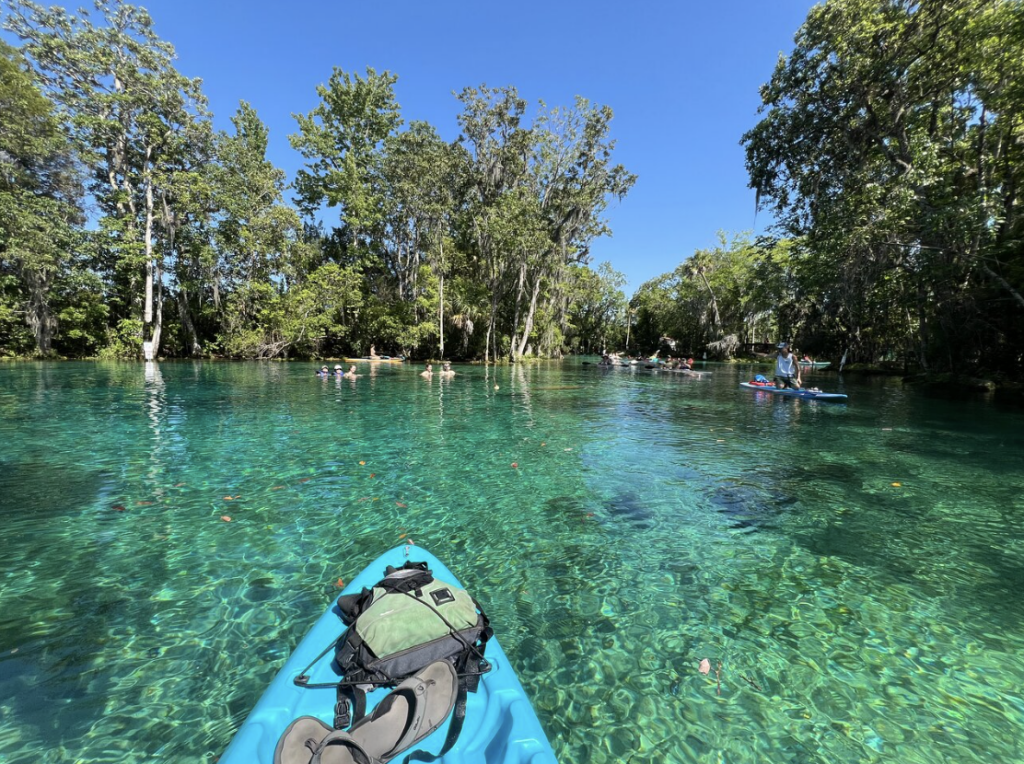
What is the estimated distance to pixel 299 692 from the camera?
2.36 m

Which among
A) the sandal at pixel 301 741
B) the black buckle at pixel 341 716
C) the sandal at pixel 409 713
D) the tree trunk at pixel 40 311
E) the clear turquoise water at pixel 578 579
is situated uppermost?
the tree trunk at pixel 40 311

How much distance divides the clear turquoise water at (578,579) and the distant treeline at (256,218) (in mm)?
28296

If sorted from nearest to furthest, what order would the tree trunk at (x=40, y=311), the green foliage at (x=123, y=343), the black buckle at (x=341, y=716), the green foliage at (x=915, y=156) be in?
the black buckle at (x=341, y=716) < the green foliage at (x=915, y=156) < the tree trunk at (x=40, y=311) < the green foliage at (x=123, y=343)

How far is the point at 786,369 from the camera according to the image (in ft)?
61.6

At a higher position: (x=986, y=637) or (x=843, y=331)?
(x=843, y=331)

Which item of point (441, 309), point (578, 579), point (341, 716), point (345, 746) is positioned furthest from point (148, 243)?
point (345, 746)

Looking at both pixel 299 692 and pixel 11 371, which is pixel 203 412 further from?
pixel 11 371

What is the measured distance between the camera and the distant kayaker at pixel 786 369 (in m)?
18.5

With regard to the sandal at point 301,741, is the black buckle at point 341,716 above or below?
below

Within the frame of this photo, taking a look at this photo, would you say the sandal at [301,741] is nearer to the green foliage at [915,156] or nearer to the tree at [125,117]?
the green foliage at [915,156]

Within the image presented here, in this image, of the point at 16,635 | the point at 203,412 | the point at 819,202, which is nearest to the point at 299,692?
the point at 16,635

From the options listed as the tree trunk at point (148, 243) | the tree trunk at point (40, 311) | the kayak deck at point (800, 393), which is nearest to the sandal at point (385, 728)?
the kayak deck at point (800, 393)

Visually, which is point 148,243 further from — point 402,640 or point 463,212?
point 402,640

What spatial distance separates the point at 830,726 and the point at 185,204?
4277 cm
